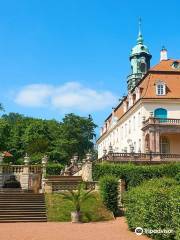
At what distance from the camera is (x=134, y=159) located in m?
42.8

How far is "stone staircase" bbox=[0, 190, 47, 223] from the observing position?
27000 millimetres

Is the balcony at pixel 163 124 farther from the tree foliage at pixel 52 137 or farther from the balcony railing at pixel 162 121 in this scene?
the tree foliage at pixel 52 137

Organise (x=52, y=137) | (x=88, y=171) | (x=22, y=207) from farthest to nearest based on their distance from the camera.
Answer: (x=52, y=137), (x=88, y=171), (x=22, y=207)

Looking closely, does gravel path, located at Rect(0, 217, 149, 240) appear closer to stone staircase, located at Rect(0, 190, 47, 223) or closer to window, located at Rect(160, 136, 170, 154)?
stone staircase, located at Rect(0, 190, 47, 223)

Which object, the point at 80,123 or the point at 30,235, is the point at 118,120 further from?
the point at 30,235

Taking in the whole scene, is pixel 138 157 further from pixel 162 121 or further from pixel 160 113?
pixel 160 113

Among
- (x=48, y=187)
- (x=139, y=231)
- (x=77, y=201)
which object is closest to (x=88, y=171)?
(x=48, y=187)

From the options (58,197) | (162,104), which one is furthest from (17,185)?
(162,104)

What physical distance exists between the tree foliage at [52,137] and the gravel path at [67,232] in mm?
40567

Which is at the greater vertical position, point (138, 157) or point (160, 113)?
point (160, 113)

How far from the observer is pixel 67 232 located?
20984mm

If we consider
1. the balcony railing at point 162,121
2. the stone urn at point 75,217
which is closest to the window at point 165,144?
the balcony railing at point 162,121

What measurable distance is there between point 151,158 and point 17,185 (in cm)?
1407

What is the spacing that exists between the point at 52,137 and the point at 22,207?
5010 centimetres
